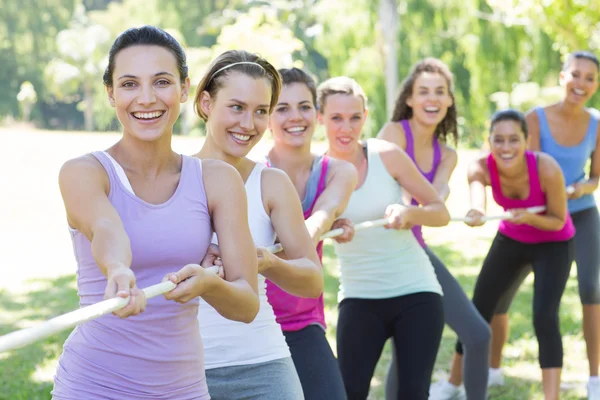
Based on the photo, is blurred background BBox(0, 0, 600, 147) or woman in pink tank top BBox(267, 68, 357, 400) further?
Result: blurred background BBox(0, 0, 600, 147)

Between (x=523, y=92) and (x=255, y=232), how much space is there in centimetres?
2383

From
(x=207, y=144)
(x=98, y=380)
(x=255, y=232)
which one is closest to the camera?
(x=98, y=380)

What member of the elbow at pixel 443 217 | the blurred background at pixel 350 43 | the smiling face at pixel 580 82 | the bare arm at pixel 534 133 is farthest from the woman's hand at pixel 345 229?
the smiling face at pixel 580 82

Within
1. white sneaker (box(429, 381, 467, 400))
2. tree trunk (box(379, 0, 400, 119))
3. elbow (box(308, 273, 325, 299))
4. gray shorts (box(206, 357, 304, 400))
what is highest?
tree trunk (box(379, 0, 400, 119))

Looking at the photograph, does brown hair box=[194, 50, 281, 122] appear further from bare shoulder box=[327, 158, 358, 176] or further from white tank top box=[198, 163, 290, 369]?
bare shoulder box=[327, 158, 358, 176]

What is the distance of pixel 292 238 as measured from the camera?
3.17 metres

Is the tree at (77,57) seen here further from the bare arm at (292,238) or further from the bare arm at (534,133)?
the bare arm at (292,238)

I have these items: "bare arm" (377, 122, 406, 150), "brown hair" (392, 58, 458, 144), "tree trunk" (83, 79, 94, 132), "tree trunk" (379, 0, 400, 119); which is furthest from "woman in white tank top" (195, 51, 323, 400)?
"tree trunk" (83, 79, 94, 132)

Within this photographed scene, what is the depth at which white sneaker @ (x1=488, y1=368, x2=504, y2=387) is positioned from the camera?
20.1 feet

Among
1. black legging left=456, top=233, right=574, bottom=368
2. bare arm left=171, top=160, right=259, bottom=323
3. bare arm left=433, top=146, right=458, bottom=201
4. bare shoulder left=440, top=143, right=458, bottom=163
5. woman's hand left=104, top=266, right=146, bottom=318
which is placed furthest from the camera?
black legging left=456, top=233, right=574, bottom=368

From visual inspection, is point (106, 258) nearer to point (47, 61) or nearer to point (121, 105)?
point (121, 105)

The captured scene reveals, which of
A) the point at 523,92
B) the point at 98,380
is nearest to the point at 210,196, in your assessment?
the point at 98,380

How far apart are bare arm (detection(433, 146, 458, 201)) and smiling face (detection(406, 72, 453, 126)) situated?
20 centimetres

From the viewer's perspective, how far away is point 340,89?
14.9 feet
